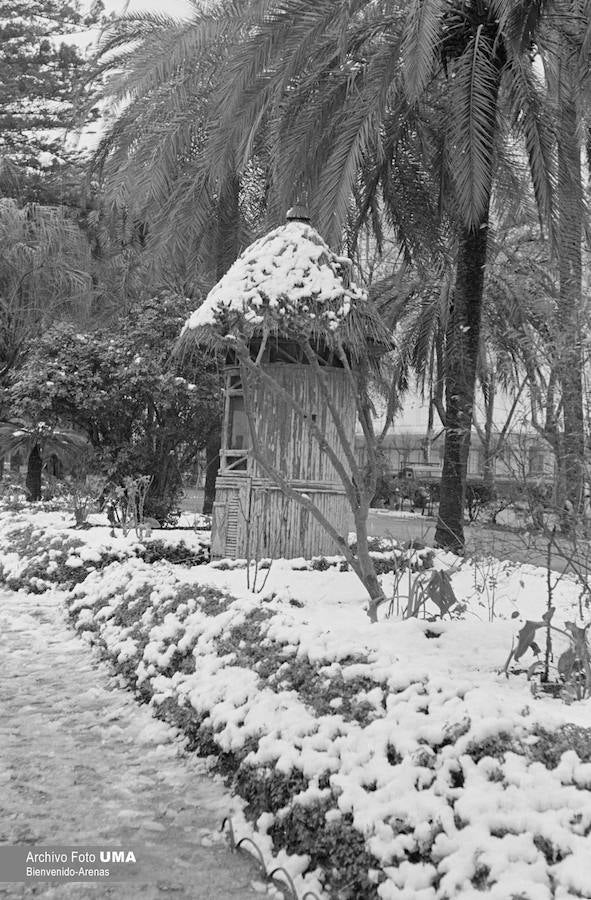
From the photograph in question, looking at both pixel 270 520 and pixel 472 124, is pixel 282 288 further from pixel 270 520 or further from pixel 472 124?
pixel 270 520

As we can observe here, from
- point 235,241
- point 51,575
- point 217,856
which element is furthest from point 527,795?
point 235,241

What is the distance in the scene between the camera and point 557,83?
9.75 m

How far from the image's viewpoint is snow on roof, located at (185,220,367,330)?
19.8 ft

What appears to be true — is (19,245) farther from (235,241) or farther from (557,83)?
(557,83)

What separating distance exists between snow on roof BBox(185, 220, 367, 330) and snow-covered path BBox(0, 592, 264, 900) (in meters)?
2.79

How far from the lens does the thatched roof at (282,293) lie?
6035mm

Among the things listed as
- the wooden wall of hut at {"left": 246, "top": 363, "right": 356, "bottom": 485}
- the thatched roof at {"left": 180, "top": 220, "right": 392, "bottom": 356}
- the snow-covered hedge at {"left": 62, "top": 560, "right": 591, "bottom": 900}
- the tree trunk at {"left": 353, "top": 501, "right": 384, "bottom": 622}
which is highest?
the thatched roof at {"left": 180, "top": 220, "right": 392, "bottom": 356}

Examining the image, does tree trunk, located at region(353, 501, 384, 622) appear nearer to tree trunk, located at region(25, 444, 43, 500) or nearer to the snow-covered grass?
the snow-covered grass

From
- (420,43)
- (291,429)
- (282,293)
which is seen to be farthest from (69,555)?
(420,43)

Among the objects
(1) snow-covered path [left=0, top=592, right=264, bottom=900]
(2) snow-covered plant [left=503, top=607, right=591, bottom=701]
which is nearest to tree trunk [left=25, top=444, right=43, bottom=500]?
(1) snow-covered path [left=0, top=592, right=264, bottom=900]

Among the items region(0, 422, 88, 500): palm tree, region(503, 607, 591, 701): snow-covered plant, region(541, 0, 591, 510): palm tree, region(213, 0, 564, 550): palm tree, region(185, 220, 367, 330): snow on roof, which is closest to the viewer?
region(503, 607, 591, 701): snow-covered plant

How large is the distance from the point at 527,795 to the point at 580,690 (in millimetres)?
1525

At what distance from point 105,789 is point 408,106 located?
8.48 metres

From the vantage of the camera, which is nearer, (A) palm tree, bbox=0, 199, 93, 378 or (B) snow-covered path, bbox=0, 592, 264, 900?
(B) snow-covered path, bbox=0, 592, 264, 900
